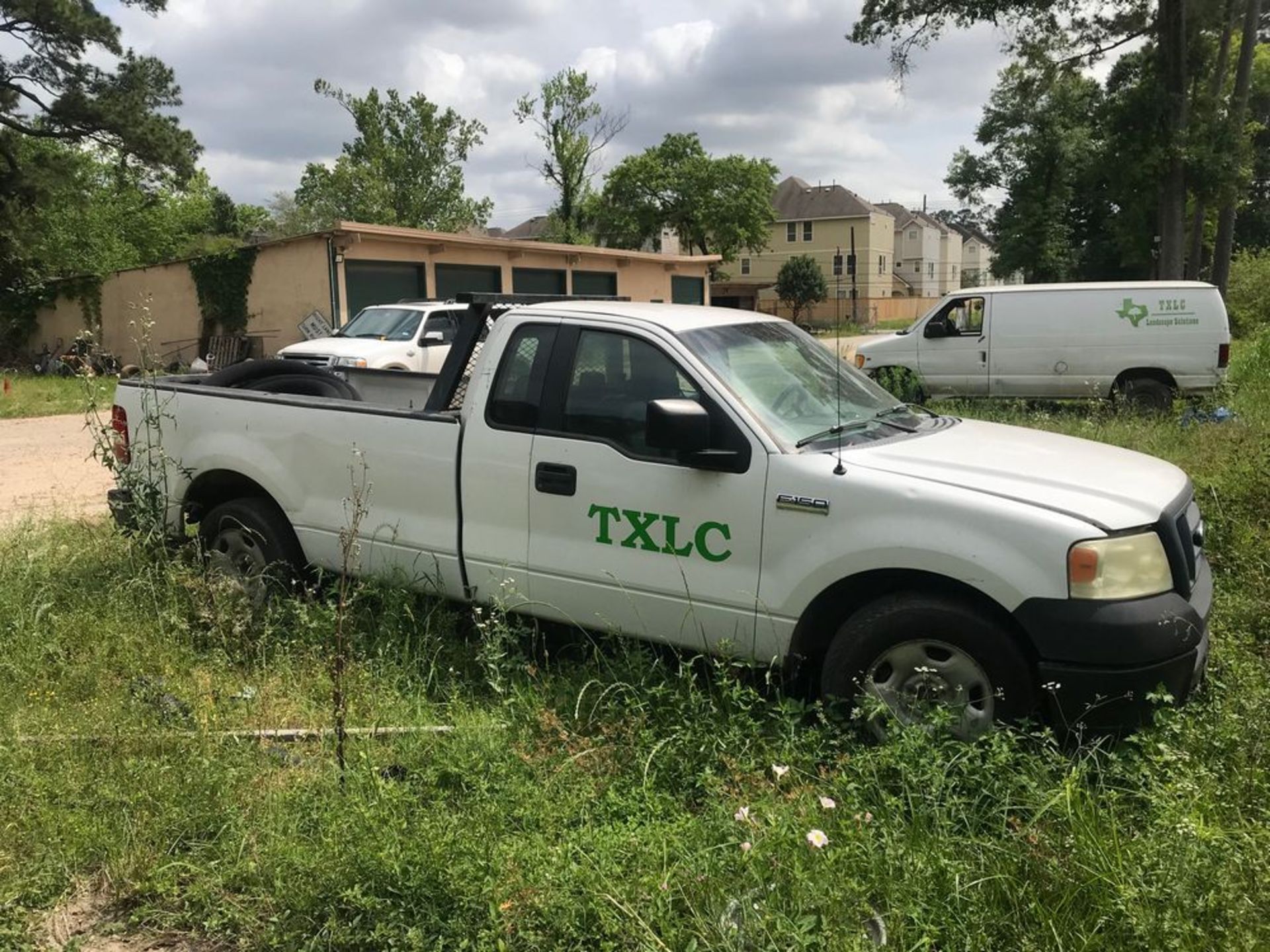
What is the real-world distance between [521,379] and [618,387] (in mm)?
507

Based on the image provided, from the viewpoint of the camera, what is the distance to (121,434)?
18.3 ft

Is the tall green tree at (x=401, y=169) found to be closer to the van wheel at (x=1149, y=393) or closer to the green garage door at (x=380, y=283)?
the green garage door at (x=380, y=283)

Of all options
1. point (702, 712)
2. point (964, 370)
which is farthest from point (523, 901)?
point (964, 370)

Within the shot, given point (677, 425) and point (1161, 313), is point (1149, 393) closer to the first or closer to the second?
point (1161, 313)

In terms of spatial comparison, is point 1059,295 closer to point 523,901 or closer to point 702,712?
point 702,712

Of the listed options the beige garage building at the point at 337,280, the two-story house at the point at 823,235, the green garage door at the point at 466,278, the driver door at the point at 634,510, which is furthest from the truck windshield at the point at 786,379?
the two-story house at the point at 823,235

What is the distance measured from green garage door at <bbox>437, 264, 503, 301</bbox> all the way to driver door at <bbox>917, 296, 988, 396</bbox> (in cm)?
1464

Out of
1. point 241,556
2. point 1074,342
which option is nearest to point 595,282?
point 1074,342

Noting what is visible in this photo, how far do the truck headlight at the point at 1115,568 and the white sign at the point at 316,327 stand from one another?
20717 mm

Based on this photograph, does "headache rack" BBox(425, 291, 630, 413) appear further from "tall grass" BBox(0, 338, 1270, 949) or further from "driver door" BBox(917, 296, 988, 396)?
"driver door" BBox(917, 296, 988, 396)

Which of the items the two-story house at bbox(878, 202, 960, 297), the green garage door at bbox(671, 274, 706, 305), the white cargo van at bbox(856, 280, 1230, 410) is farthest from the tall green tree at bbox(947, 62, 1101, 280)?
the two-story house at bbox(878, 202, 960, 297)

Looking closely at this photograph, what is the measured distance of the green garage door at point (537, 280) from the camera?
29141 mm

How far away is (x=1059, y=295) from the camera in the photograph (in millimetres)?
13453

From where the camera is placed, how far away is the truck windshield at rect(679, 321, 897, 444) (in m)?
4.00
